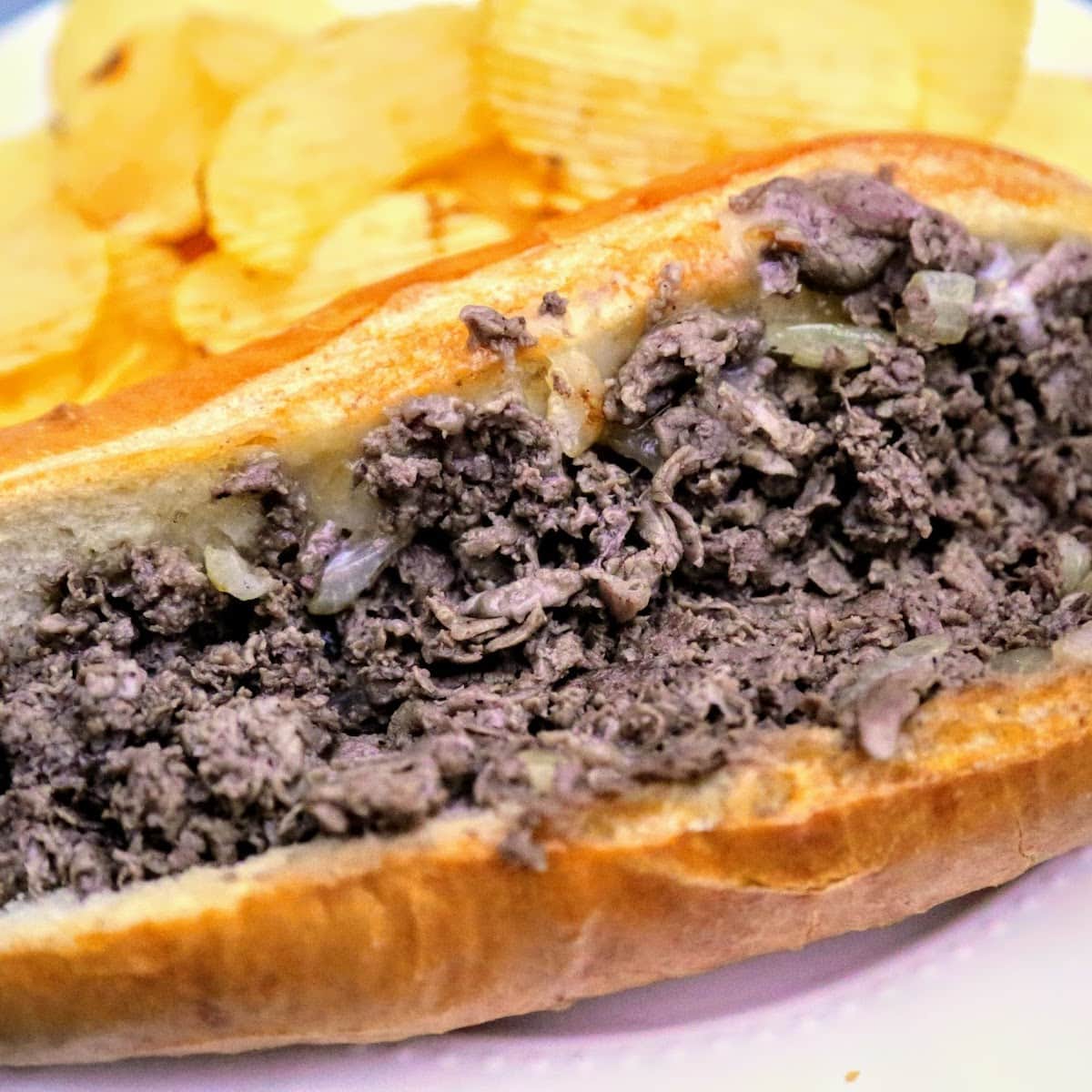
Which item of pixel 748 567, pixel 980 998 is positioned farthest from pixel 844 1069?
pixel 748 567

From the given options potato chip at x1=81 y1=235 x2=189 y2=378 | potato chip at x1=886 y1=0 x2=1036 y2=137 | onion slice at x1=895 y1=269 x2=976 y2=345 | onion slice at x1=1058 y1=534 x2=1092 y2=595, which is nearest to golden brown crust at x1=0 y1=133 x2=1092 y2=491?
onion slice at x1=895 y1=269 x2=976 y2=345

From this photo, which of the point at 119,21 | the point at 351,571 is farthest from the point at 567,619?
the point at 119,21

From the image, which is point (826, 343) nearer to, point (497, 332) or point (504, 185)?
point (497, 332)

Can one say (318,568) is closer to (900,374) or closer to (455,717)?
(455,717)

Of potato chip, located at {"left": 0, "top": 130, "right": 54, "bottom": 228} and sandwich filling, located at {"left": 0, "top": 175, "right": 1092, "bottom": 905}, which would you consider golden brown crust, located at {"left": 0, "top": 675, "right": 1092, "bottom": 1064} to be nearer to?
sandwich filling, located at {"left": 0, "top": 175, "right": 1092, "bottom": 905}

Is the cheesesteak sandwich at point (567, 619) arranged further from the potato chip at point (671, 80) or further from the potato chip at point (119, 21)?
the potato chip at point (119, 21)

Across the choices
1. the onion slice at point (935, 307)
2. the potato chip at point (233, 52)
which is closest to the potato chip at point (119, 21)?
the potato chip at point (233, 52)
